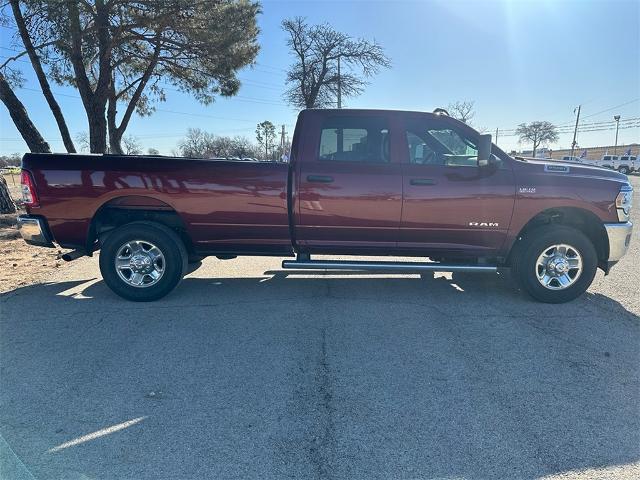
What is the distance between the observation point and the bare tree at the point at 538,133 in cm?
7650

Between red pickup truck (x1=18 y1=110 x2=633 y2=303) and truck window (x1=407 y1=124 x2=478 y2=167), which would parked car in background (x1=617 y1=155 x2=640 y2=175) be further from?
truck window (x1=407 y1=124 x2=478 y2=167)

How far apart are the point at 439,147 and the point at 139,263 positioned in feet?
12.2

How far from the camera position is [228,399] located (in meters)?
2.91

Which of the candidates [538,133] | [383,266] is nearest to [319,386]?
[383,266]

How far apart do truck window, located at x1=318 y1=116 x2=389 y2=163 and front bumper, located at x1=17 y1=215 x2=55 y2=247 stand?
129 inches

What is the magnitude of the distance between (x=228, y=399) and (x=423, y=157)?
330 cm

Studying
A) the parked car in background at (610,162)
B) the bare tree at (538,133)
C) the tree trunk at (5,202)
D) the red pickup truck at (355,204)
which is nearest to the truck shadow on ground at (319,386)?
the red pickup truck at (355,204)

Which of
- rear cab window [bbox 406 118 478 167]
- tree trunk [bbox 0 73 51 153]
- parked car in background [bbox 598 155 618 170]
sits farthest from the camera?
parked car in background [bbox 598 155 618 170]

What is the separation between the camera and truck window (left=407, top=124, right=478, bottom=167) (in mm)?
4676

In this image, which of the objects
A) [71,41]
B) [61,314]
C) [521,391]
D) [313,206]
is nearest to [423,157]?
[313,206]

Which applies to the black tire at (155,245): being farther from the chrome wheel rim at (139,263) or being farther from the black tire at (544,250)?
the black tire at (544,250)

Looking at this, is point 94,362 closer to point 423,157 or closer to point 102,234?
point 102,234

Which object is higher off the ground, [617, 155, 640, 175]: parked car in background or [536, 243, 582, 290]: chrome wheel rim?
[617, 155, 640, 175]: parked car in background

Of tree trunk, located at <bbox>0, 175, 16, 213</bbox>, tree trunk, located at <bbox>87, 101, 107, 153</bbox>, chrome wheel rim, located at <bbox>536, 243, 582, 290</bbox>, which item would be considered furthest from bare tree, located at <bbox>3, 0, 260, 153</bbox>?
chrome wheel rim, located at <bbox>536, 243, 582, 290</bbox>
